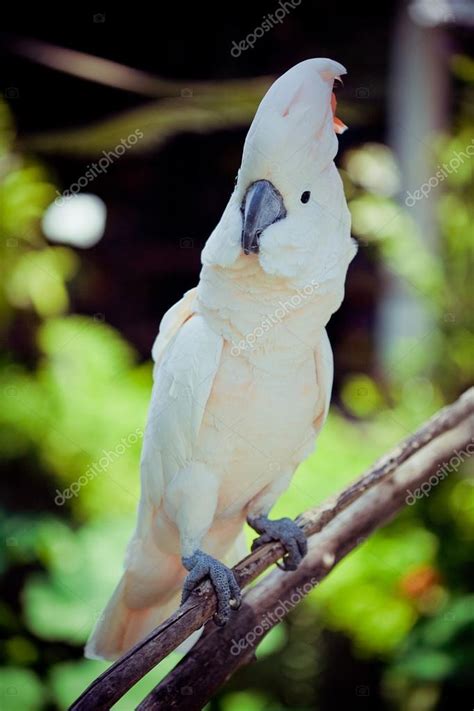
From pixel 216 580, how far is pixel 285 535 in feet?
0.66

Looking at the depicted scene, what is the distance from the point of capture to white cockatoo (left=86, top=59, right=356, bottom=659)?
1074mm

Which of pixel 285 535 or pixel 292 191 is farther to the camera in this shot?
pixel 285 535

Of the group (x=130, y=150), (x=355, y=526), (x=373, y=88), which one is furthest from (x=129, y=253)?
(x=355, y=526)

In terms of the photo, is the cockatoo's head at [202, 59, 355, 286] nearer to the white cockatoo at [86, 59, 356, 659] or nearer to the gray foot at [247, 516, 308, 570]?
the white cockatoo at [86, 59, 356, 659]

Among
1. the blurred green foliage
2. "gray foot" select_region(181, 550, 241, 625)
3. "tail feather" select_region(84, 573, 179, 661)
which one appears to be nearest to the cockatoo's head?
"gray foot" select_region(181, 550, 241, 625)

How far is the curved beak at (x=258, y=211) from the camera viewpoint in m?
1.07

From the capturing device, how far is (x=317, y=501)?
90.7 inches

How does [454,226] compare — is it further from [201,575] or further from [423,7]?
[201,575]

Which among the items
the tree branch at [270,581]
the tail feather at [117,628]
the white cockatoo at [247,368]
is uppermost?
the white cockatoo at [247,368]

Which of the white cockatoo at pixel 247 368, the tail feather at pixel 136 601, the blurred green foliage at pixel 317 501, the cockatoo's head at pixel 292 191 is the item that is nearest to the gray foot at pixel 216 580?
the white cockatoo at pixel 247 368

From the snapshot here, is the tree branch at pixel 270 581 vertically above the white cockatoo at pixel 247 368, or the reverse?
the white cockatoo at pixel 247 368

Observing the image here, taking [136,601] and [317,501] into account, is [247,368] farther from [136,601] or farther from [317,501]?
[317,501]

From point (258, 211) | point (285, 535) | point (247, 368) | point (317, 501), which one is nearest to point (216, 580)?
point (285, 535)

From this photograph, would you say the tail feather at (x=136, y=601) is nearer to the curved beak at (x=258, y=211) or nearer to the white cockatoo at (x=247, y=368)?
the white cockatoo at (x=247, y=368)
